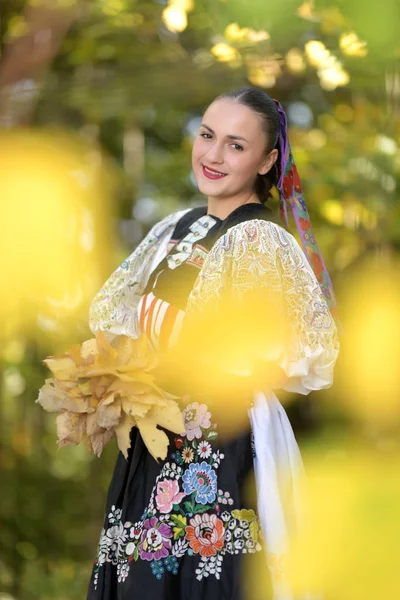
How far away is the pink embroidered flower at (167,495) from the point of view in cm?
179

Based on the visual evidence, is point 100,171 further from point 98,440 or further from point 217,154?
point 98,440

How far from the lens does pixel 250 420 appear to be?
185 centimetres

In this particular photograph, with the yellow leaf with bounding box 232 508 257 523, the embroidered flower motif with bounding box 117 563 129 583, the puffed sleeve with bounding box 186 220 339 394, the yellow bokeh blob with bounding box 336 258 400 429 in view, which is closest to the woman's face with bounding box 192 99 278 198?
the puffed sleeve with bounding box 186 220 339 394

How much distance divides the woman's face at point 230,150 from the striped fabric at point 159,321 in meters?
0.30

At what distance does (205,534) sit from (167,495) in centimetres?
12

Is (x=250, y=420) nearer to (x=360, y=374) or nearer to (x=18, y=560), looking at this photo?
(x=360, y=374)

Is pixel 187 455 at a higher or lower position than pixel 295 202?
lower

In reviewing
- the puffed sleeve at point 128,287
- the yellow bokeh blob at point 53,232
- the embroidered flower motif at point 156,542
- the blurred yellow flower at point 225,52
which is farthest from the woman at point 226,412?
the yellow bokeh blob at point 53,232

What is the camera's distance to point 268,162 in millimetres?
1986

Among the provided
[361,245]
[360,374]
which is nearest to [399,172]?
[361,245]

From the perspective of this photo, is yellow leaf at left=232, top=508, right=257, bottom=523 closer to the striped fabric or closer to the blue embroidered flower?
the blue embroidered flower

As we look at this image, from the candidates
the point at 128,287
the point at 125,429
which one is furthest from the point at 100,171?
the point at 125,429

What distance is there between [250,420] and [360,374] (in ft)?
3.10

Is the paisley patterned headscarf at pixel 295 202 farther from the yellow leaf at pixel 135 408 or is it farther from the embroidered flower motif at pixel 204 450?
the yellow leaf at pixel 135 408
